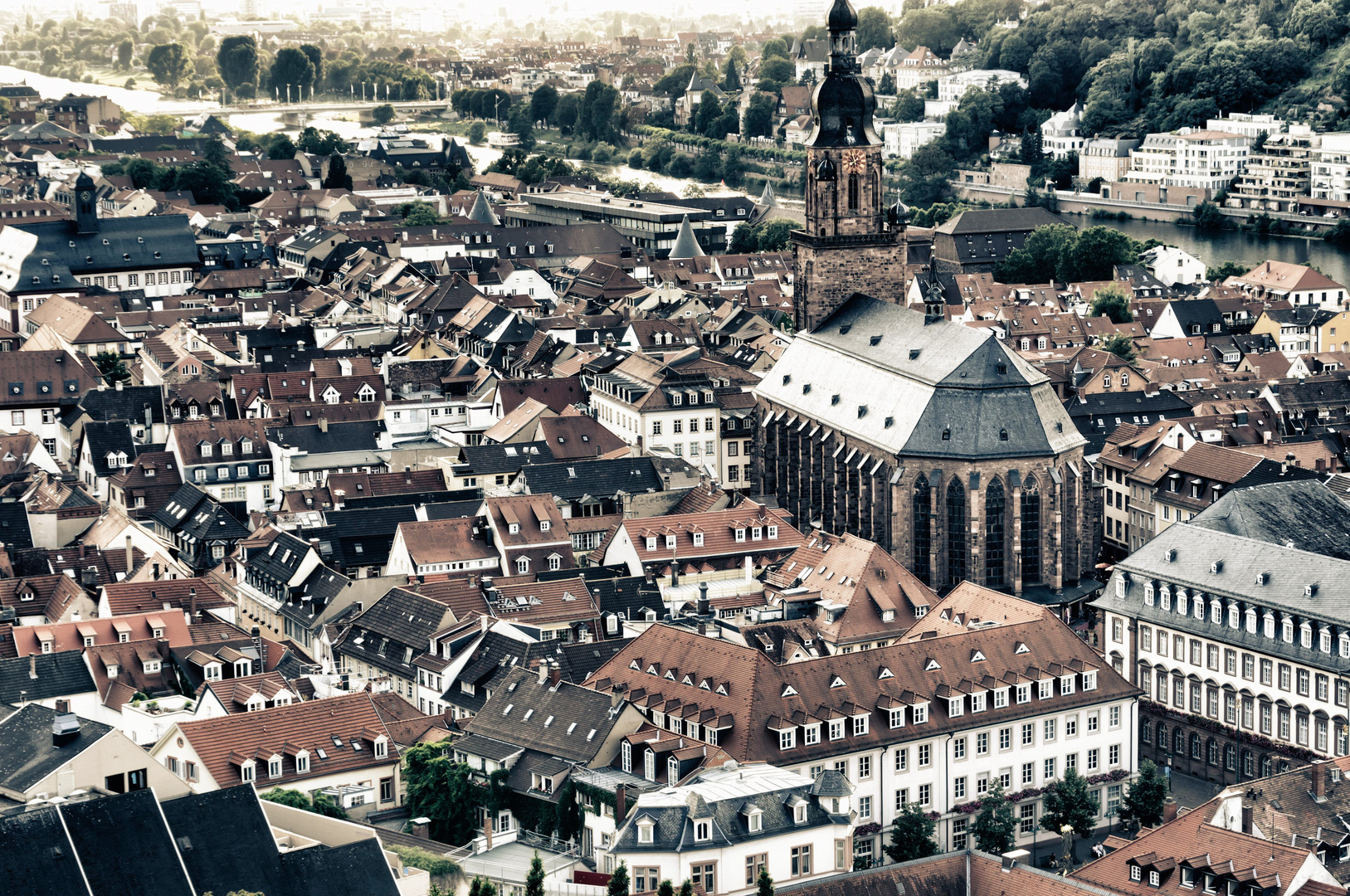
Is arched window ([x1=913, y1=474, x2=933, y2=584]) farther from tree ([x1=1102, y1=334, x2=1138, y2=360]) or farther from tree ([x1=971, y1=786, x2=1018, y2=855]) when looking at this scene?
tree ([x1=1102, y1=334, x2=1138, y2=360])

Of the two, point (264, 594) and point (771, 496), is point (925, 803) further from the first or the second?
point (771, 496)

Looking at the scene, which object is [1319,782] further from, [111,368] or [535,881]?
[111,368]

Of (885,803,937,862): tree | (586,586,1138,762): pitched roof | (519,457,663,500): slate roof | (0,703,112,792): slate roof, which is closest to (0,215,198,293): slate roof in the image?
(519,457,663,500): slate roof

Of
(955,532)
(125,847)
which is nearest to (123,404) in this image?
(955,532)

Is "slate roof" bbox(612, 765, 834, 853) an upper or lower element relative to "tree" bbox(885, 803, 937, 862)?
upper

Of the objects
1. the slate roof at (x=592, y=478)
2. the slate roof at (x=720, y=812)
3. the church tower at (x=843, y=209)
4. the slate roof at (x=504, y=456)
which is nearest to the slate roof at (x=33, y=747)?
the slate roof at (x=720, y=812)

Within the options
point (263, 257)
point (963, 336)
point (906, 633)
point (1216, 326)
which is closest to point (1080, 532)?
point (963, 336)

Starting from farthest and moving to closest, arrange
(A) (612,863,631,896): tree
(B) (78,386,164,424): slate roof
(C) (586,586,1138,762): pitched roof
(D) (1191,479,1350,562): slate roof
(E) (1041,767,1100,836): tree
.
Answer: (B) (78,386,164,424): slate roof < (D) (1191,479,1350,562): slate roof < (E) (1041,767,1100,836): tree < (C) (586,586,1138,762): pitched roof < (A) (612,863,631,896): tree
